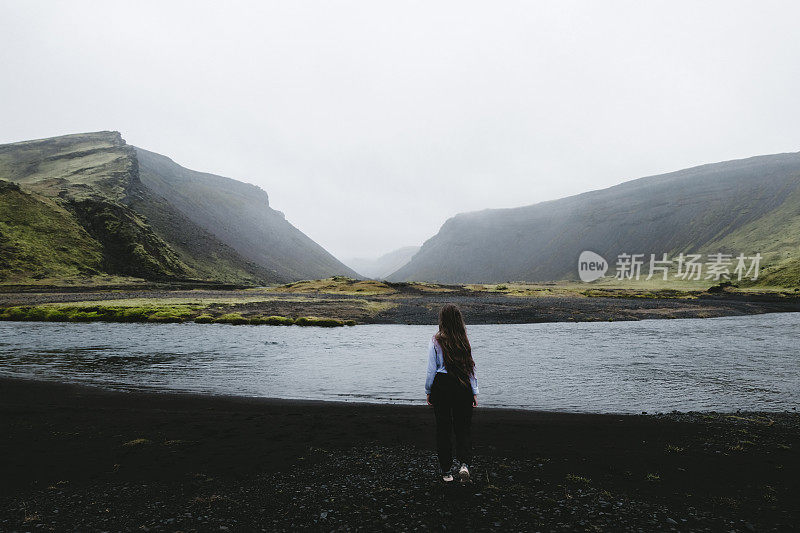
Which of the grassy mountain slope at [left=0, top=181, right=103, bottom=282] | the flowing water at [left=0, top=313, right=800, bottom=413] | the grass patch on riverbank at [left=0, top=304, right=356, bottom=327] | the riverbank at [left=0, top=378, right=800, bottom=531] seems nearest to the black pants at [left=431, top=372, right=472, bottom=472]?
Result: the riverbank at [left=0, top=378, right=800, bottom=531]

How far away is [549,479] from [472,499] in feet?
5.93

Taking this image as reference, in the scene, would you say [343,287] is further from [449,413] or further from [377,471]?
[449,413]

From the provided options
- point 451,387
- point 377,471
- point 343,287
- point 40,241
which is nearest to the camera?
point 451,387

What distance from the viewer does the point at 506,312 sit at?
174 ft

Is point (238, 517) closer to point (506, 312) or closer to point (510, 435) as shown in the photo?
point (510, 435)

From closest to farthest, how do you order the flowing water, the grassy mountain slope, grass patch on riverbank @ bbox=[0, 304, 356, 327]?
1. the flowing water
2. grass patch on riverbank @ bbox=[0, 304, 356, 327]
3. the grassy mountain slope

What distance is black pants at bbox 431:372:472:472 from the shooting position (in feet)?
24.1

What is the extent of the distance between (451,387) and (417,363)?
1445 centimetres

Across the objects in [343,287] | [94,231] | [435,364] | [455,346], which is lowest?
[343,287]

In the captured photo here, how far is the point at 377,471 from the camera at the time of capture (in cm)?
814

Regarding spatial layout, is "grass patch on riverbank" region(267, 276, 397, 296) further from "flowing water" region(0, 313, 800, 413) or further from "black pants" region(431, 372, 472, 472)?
"black pants" region(431, 372, 472, 472)

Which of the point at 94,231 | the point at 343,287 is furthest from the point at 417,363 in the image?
the point at 94,231

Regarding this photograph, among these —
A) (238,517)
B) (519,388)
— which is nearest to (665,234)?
(519,388)

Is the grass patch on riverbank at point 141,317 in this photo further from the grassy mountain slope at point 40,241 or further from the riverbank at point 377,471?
the grassy mountain slope at point 40,241
